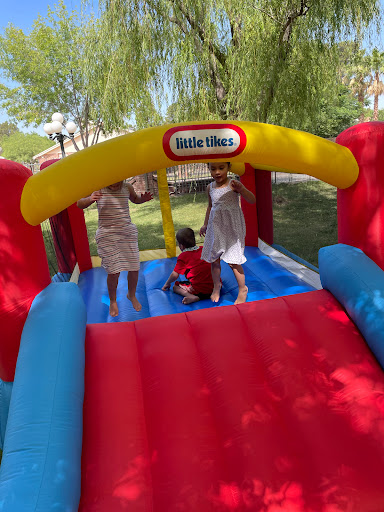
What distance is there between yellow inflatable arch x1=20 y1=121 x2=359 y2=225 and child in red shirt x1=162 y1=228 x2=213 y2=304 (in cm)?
147

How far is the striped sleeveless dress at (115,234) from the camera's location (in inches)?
127

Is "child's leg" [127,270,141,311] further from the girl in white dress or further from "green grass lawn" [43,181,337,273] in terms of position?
"green grass lawn" [43,181,337,273]

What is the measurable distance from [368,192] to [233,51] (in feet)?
18.6

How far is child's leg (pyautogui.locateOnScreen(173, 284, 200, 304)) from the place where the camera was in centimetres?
353

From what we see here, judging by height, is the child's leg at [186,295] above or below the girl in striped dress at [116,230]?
below

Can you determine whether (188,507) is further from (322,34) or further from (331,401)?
(322,34)

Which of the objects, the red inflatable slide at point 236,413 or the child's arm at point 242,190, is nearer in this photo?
the red inflatable slide at point 236,413

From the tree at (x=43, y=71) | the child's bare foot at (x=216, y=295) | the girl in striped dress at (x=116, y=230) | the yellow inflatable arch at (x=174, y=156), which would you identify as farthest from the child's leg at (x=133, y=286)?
the tree at (x=43, y=71)

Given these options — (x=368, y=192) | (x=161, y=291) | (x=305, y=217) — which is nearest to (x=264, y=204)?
(x=161, y=291)

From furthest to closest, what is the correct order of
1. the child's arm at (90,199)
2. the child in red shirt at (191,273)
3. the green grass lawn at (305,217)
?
the green grass lawn at (305,217) < the child in red shirt at (191,273) < the child's arm at (90,199)

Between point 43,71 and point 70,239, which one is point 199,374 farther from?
point 43,71

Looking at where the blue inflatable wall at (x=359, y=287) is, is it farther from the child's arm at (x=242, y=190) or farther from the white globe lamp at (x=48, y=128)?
the white globe lamp at (x=48, y=128)

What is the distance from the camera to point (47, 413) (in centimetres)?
178

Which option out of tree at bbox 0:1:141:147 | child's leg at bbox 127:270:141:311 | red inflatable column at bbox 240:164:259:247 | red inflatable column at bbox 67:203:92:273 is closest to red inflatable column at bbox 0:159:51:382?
child's leg at bbox 127:270:141:311
